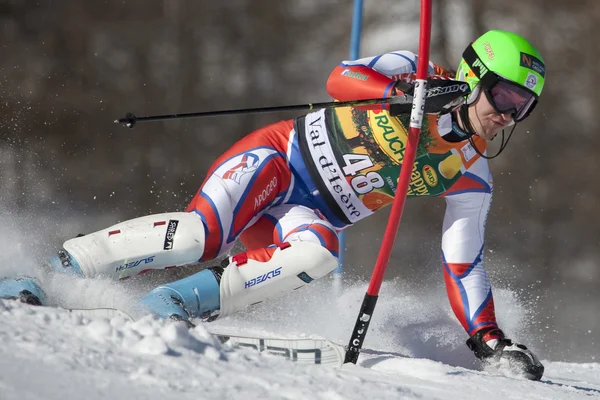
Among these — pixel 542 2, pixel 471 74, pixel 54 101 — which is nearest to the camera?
pixel 471 74

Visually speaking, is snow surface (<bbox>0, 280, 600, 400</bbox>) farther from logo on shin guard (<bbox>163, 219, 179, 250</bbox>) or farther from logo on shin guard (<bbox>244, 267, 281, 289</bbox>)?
logo on shin guard (<bbox>244, 267, 281, 289</bbox>)

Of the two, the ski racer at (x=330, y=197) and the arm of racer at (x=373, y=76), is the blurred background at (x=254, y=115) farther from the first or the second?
the arm of racer at (x=373, y=76)

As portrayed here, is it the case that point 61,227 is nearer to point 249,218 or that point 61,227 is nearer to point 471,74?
point 249,218

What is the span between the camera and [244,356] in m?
2.40

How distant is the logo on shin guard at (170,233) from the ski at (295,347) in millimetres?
573

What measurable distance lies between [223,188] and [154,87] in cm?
776

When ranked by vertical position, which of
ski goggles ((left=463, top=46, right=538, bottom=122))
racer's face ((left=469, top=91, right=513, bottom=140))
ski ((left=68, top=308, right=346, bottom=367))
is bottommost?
ski ((left=68, top=308, right=346, bottom=367))

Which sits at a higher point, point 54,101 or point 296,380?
point 54,101

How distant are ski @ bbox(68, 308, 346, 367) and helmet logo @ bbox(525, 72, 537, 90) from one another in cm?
137

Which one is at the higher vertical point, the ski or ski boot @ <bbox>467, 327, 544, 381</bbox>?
the ski

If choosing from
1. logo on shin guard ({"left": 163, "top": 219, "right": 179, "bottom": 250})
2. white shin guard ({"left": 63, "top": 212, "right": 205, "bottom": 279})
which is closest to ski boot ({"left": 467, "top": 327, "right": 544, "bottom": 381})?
white shin guard ({"left": 63, "top": 212, "right": 205, "bottom": 279})

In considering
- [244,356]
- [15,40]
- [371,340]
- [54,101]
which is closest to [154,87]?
[54,101]

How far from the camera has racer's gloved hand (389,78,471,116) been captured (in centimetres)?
323

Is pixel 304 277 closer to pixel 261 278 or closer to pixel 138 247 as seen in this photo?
pixel 261 278
